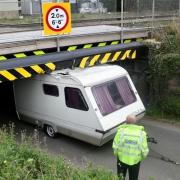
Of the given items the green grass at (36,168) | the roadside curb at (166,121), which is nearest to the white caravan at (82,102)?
the roadside curb at (166,121)

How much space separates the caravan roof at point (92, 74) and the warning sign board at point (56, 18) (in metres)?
1.15

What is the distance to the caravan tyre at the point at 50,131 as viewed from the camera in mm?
11477

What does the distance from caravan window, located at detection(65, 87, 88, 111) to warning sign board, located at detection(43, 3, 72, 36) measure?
166 centimetres

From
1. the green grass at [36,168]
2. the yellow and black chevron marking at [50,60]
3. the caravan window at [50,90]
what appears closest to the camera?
the green grass at [36,168]

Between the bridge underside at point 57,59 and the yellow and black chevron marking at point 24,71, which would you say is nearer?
the yellow and black chevron marking at point 24,71

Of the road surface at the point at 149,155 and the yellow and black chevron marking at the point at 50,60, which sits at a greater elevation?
the yellow and black chevron marking at the point at 50,60

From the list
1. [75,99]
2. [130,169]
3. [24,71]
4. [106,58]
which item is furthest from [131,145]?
[106,58]

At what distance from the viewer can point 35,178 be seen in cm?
529

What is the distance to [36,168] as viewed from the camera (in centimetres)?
565

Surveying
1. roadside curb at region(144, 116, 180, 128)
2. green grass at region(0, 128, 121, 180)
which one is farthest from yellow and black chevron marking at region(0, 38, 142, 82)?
green grass at region(0, 128, 121, 180)

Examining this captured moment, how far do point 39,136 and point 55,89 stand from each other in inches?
69.5

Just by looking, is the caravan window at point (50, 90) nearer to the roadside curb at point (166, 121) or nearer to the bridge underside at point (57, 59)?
the bridge underside at point (57, 59)

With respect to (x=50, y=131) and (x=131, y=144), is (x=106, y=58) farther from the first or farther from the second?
(x=131, y=144)

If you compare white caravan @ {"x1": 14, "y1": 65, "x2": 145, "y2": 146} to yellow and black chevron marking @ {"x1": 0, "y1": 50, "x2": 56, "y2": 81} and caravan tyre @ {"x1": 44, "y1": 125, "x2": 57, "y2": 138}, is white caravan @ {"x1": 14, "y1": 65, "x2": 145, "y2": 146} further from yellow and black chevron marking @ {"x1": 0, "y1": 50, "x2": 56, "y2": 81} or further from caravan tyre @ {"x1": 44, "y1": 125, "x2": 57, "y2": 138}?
yellow and black chevron marking @ {"x1": 0, "y1": 50, "x2": 56, "y2": 81}
